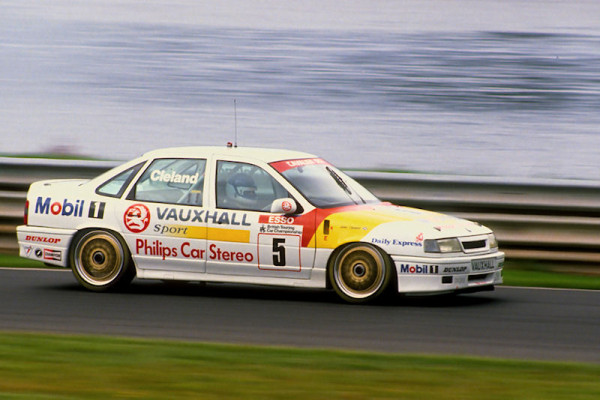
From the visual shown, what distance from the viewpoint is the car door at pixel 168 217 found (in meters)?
9.80

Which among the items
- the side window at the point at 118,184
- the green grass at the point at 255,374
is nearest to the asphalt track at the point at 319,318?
the green grass at the point at 255,374

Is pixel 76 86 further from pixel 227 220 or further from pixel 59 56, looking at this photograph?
pixel 227 220

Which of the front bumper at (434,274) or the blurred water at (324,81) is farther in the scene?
the blurred water at (324,81)

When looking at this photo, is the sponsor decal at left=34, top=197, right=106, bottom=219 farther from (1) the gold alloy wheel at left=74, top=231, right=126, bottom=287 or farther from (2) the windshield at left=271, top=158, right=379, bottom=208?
(2) the windshield at left=271, top=158, right=379, bottom=208

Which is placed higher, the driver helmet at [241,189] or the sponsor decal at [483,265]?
the driver helmet at [241,189]

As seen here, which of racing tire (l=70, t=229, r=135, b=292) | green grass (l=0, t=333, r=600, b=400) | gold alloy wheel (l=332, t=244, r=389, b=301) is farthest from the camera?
racing tire (l=70, t=229, r=135, b=292)

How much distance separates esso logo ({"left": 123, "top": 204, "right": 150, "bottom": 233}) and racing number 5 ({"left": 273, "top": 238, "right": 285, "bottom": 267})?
124 centimetres

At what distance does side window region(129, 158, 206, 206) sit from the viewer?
391 inches

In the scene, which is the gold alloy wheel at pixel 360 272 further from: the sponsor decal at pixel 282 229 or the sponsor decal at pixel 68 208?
the sponsor decal at pixel 68 208

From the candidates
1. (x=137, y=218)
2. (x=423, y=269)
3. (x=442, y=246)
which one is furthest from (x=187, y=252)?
(x=442, y=246)

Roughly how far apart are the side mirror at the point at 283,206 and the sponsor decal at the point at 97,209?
1708 millimetres

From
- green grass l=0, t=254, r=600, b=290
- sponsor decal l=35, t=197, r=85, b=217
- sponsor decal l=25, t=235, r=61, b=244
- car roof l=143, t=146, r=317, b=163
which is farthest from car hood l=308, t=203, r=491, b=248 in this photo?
sponsor decal l=25, t=235, r=61, b=244

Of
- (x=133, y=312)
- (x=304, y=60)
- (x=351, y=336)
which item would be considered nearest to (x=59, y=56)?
(x=304, y=60)

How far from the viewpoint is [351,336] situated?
7863 millimetres
